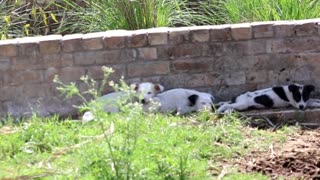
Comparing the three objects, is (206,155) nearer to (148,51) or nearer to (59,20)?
(148,51)

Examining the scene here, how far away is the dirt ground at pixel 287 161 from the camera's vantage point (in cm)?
518

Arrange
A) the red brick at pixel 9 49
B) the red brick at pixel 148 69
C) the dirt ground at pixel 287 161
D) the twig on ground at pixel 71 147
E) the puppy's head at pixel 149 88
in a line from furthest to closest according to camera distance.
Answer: the red brick at pixel 148 69, the red brick at pixel 9 49, the puppy's head at pixel 149 88, the twig on ground at pixel 71 147, the dirt ground at pixel 287 161

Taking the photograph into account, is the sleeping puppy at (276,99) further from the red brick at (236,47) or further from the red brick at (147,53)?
the red brick at (147,53)

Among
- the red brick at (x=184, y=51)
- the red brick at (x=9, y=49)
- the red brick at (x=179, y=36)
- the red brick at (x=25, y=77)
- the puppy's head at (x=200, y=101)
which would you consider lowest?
the puppy's head at (x=200, y=101)

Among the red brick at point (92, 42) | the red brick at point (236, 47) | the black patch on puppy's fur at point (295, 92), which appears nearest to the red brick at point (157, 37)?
the red brick at point (92, 42)

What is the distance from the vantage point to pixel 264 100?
279 inches

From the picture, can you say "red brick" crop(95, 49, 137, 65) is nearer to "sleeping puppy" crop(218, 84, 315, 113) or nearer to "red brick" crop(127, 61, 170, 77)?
"red brick" crop(127, 61, 170, 77)

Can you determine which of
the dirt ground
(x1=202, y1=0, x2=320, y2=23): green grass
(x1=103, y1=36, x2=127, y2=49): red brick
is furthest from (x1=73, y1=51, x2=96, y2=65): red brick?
Answer: the dirt ground

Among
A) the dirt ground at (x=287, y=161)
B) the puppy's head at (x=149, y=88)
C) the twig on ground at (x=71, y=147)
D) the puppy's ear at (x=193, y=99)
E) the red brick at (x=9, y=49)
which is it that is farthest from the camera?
the red brick at (x=9, y=49)

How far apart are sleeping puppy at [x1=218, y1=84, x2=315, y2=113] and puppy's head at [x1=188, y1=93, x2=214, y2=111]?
12cm

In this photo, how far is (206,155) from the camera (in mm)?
5570

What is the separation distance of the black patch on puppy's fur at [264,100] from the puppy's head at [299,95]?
0.72 ft

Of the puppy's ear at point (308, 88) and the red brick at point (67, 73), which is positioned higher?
the red brick at point (67, 73)

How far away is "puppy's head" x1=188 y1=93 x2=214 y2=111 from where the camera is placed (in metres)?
7.00
